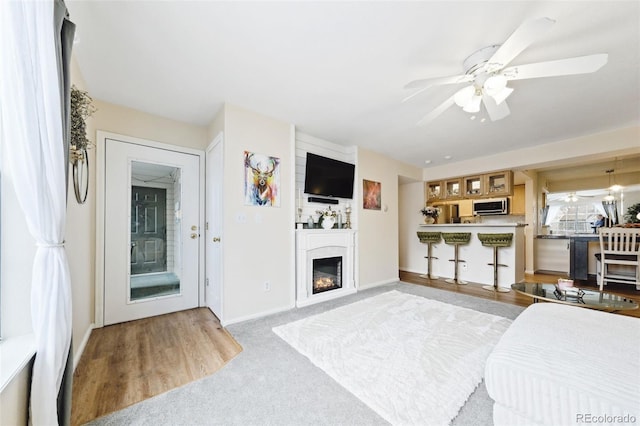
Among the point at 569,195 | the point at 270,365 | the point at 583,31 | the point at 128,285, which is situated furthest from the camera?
the point at 569,195

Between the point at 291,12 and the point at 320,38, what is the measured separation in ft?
0.94

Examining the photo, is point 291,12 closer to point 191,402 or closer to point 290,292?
point 191,402

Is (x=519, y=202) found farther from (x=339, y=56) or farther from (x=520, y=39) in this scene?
(x=339, y=56)

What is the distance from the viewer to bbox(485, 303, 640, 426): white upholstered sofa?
87cm

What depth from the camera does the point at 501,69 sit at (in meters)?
1.84

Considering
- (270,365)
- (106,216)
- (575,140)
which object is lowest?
(270,365)

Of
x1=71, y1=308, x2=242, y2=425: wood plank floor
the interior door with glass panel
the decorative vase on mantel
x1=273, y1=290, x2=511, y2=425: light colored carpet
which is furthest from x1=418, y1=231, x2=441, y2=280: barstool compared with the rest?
the interior door with glass panel

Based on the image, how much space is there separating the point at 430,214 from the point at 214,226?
4.63 metres

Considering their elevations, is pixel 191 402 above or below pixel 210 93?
below

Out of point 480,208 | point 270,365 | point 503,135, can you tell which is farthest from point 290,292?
point 480,208

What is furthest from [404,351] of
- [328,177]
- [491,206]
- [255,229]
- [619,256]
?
[619,256]

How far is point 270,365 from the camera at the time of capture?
1865mm

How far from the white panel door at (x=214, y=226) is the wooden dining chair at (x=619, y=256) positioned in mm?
6052

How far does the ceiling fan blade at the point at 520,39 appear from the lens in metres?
1.25
